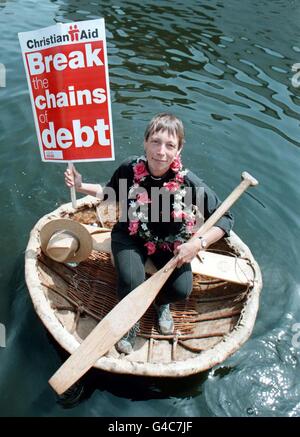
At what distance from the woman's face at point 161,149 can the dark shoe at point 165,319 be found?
1.44m

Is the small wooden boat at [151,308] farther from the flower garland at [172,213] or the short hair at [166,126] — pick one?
the short hair at [166,126]

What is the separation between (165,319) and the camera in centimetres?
416

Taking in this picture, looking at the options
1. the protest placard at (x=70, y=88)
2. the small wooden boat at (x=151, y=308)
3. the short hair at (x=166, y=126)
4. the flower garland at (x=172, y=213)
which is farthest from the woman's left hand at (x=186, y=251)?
the protest placard at (x=70, y=88)

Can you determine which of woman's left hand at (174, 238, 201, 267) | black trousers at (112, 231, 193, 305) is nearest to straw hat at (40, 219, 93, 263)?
black trousers at (112, 231, 193, 305)

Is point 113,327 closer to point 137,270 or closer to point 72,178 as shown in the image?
point 137,270

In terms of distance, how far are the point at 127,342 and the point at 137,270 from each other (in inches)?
26.4

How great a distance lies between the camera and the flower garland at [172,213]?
3883 millimetres

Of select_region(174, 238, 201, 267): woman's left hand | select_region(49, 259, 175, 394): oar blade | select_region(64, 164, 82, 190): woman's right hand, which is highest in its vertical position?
select_region(64, 164, 82, 190): woman's right hand

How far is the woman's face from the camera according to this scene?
3.55 m

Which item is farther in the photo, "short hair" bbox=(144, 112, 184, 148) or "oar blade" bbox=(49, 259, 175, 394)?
"short hair" bbox=(144, 112, 184, 148)

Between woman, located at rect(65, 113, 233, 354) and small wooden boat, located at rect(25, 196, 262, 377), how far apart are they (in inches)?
9.0

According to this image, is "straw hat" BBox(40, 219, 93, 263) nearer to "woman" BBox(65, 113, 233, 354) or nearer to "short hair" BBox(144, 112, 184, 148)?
"woman" BBox(65, 113, 233, 354)

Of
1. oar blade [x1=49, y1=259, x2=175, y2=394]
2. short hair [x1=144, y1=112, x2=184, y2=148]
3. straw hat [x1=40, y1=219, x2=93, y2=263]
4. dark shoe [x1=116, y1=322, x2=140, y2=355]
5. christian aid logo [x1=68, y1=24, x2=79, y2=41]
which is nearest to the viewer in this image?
oar blade [x1=49, y1=259, x2=175, y2=394]

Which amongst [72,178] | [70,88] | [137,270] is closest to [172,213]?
[137,270]
